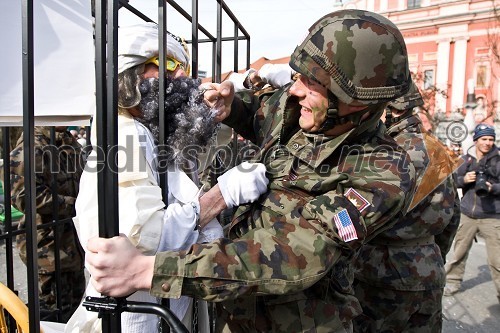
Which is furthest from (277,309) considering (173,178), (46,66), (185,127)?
(46,66)

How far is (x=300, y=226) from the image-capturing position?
1.19 metres

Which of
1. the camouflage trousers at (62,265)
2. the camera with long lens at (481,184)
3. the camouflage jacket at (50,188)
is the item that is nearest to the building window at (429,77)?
the camera with long lens at (481,184)

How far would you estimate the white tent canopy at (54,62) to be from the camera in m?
1.09

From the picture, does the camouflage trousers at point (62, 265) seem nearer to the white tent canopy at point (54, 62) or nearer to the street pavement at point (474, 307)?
the white tent canopy at point (54, 62)

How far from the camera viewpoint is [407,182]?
1278mm

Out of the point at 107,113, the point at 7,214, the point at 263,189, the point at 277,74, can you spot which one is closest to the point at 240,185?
the point at 263,189

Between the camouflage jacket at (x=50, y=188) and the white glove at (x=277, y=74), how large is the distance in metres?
1.63

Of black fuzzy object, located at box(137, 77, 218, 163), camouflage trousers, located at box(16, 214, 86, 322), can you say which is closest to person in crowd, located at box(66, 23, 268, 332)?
black fuzzy object, located at box(137, 77, 218, 163)

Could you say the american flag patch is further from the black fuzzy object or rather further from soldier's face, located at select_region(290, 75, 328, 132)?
the black fuzzy object

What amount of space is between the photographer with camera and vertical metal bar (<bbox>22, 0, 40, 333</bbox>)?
4688 mm

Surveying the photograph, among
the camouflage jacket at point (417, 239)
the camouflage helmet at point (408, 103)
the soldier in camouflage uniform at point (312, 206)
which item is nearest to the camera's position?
the soldier in camouflage uniform at point (312, 206)

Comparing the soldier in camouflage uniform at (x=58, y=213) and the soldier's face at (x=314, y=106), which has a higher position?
the soldier's face at (x=314, y=106)

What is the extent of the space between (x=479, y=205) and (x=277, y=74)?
3.92 meters

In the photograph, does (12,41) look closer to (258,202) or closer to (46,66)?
(46,66)
